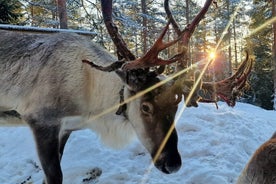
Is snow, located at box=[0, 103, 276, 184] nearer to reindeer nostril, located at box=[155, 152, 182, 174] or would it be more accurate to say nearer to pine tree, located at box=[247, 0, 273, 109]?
reindeer nostril, located at box=[155, 152, 182, 174]

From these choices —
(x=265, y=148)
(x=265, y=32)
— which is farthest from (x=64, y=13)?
(x=265, y=32)

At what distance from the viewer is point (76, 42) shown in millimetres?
3955

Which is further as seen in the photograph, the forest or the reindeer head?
the forest

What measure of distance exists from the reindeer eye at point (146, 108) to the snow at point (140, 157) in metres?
1.08

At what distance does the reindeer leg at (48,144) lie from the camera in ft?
11.5

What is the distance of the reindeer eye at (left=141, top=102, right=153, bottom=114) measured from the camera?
3.29 meters

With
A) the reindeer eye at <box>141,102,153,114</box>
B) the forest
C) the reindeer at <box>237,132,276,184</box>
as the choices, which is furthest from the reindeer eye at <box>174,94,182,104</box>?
the forest

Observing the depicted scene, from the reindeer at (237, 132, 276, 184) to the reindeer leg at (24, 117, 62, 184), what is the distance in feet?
5.74

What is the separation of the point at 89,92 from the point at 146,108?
0.70 metres

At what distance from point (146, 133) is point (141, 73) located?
514 millimetres

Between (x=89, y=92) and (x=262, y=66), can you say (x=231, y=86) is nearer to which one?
(x=89, y=92)

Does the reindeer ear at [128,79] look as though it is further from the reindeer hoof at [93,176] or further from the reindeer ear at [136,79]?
the reindeer hoof at [93,176]

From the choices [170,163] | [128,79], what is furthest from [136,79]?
[170,163]

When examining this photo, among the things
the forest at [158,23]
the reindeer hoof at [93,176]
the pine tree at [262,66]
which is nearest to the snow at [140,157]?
the reindeer hoof at [93,176]
